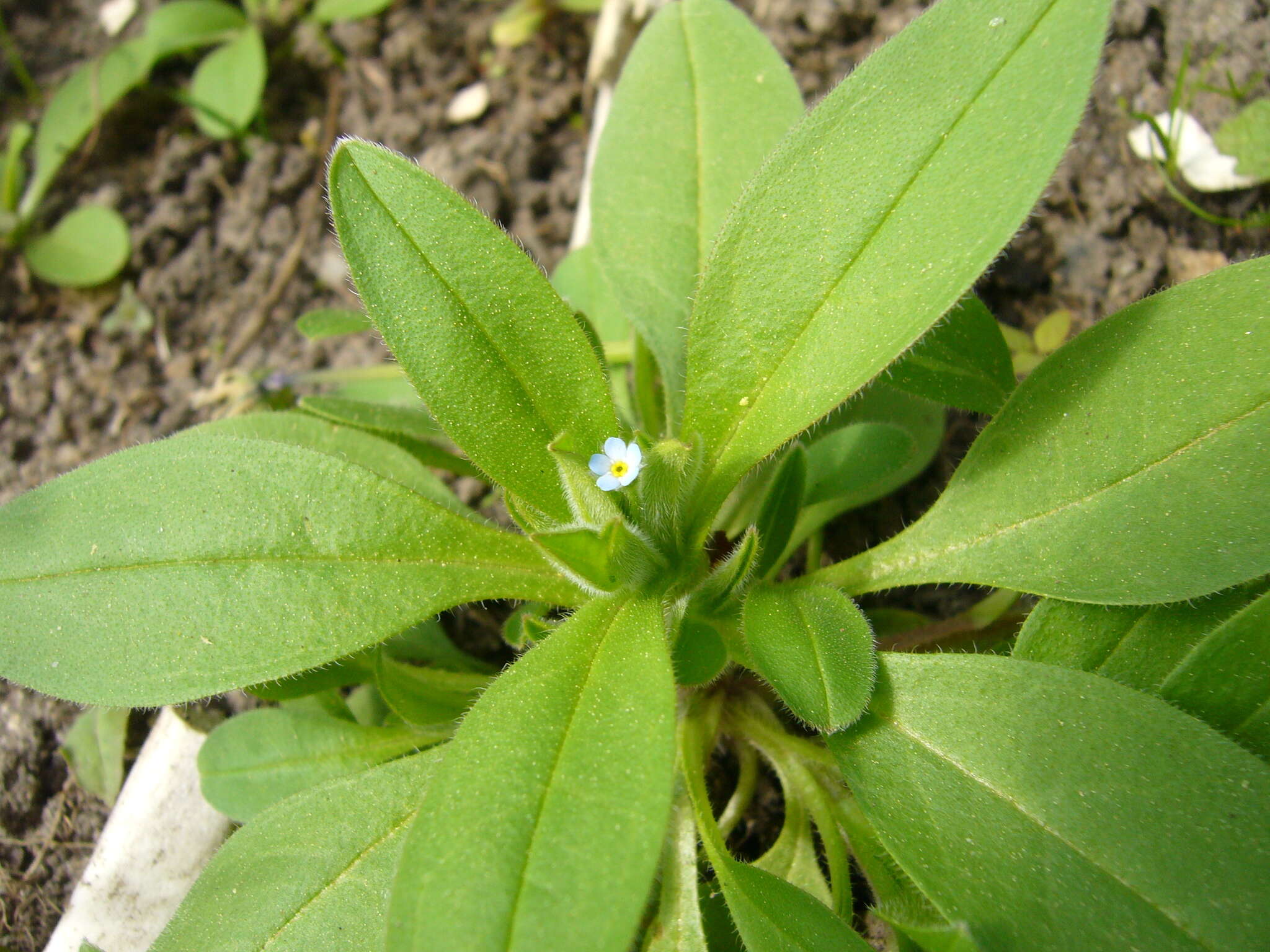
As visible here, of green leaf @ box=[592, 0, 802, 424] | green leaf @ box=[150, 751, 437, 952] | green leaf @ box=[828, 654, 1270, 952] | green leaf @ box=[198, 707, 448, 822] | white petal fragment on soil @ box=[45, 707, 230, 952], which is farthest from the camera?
green leaf @ box=[592, 0, 802, 424]

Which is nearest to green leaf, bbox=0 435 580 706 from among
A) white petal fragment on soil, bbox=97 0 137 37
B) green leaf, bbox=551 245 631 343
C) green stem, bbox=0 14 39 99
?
green leaf, bbox=551 245 631 343

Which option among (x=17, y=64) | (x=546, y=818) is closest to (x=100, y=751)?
(x=546, y=818)

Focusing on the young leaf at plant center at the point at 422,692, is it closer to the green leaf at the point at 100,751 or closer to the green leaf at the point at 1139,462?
the green leaf at the point at 100,751

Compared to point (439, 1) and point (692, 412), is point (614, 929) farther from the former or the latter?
point (439, 1)

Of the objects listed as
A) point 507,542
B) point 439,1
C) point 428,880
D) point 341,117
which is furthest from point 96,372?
point 428,880

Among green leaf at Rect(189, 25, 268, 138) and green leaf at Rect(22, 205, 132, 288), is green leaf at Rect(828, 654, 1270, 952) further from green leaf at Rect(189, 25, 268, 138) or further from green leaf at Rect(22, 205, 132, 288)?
green leaf at Rect(189, 25, 268, 138)

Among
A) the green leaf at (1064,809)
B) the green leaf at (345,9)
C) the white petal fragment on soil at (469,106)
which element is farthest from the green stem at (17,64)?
the green leaf at (1064,809)

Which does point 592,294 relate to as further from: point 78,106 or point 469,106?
point 78,106
